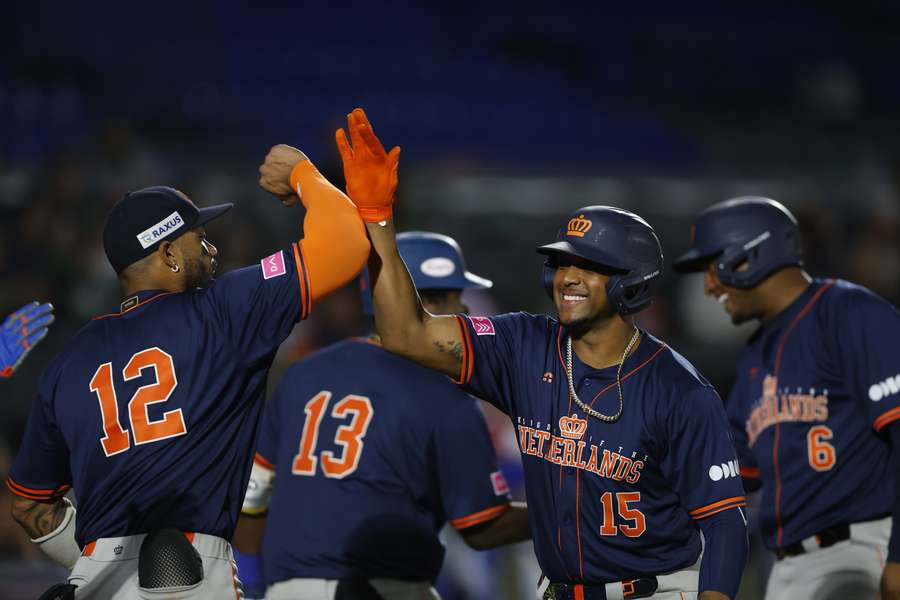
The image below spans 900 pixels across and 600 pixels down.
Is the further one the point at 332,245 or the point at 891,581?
the point at 891,581

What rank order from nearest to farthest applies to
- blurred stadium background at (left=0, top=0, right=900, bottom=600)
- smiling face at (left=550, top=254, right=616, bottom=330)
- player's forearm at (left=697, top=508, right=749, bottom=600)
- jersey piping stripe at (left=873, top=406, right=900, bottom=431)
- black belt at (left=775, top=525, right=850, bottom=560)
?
player's forearm at (left=697, top=508, right=749, bottom=600), smiling face at (left=550, top=254, right=616, bottom=330), jersey piping stripe at (left=873, top=406, right=900, bottom=431), black belt at (left=775, top=525, right=850, bottom=560), blurred stadium background at (left=0, top=0, right=900, bottom=600)

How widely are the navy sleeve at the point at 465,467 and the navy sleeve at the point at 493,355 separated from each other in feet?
1.48

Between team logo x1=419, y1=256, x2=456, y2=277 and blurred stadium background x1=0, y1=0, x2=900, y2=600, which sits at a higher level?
team logo x1=419, y1=256, x2=456, y2=277

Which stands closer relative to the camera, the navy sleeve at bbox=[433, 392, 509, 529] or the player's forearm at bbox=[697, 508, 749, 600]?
the player's forearm at bbox=[697, 508, 749, 600]

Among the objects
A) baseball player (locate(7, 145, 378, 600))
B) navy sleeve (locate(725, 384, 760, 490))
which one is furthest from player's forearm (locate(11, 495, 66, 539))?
navy sleeve (locate(725, 384, 760, 490))

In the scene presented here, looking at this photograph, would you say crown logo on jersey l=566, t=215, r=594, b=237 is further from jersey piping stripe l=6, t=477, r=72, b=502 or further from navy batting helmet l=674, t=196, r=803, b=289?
jersey piping stripe l=6, t=477, r=72, b=502

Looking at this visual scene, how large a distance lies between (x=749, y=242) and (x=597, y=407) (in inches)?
54.3

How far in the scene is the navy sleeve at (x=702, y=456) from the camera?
11.7ft

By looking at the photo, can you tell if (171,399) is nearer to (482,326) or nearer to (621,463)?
(482,326)

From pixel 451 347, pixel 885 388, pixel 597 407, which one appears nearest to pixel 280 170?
pixel 451 347

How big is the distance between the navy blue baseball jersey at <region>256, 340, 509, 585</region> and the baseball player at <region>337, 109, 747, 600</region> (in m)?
0.54

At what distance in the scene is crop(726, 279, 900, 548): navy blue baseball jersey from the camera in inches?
171

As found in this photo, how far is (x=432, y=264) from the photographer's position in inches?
186

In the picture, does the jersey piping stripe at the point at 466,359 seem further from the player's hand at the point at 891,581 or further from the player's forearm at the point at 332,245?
the player's hand at the point at 891,581
